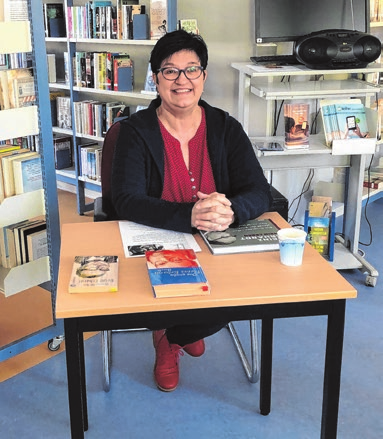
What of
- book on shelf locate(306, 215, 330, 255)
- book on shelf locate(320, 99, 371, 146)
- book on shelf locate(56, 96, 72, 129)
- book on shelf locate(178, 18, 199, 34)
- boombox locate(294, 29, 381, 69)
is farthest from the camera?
book on shelf locate(56, 96, 72, 129)

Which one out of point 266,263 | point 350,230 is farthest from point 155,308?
point 350,230

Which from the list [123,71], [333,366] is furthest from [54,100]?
[333,366]

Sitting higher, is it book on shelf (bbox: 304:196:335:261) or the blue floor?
book on shelf (bbox: 304:196:335:261)

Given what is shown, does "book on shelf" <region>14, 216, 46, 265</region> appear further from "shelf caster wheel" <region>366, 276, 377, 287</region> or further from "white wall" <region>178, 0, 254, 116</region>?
"shelf caster wheel" <region>366, 276, 377, 287</region>

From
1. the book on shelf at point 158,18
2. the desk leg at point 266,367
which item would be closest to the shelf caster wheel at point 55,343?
the desk leg at point 266,367

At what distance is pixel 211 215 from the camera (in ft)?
5.69

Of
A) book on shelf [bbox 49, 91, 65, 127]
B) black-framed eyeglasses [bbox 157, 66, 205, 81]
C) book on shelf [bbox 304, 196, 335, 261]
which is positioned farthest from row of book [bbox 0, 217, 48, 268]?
→ book on shelf [bbox 49, 91, 65, 127]

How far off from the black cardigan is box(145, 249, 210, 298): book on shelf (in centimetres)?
33

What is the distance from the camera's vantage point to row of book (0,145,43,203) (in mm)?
2244

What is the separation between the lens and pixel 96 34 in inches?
162

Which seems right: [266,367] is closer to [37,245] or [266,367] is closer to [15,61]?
[37,245]

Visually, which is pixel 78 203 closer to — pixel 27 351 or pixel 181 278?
pixel 27 351

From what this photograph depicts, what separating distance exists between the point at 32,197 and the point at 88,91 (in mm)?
2198

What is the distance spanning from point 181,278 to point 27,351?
1361 mm
